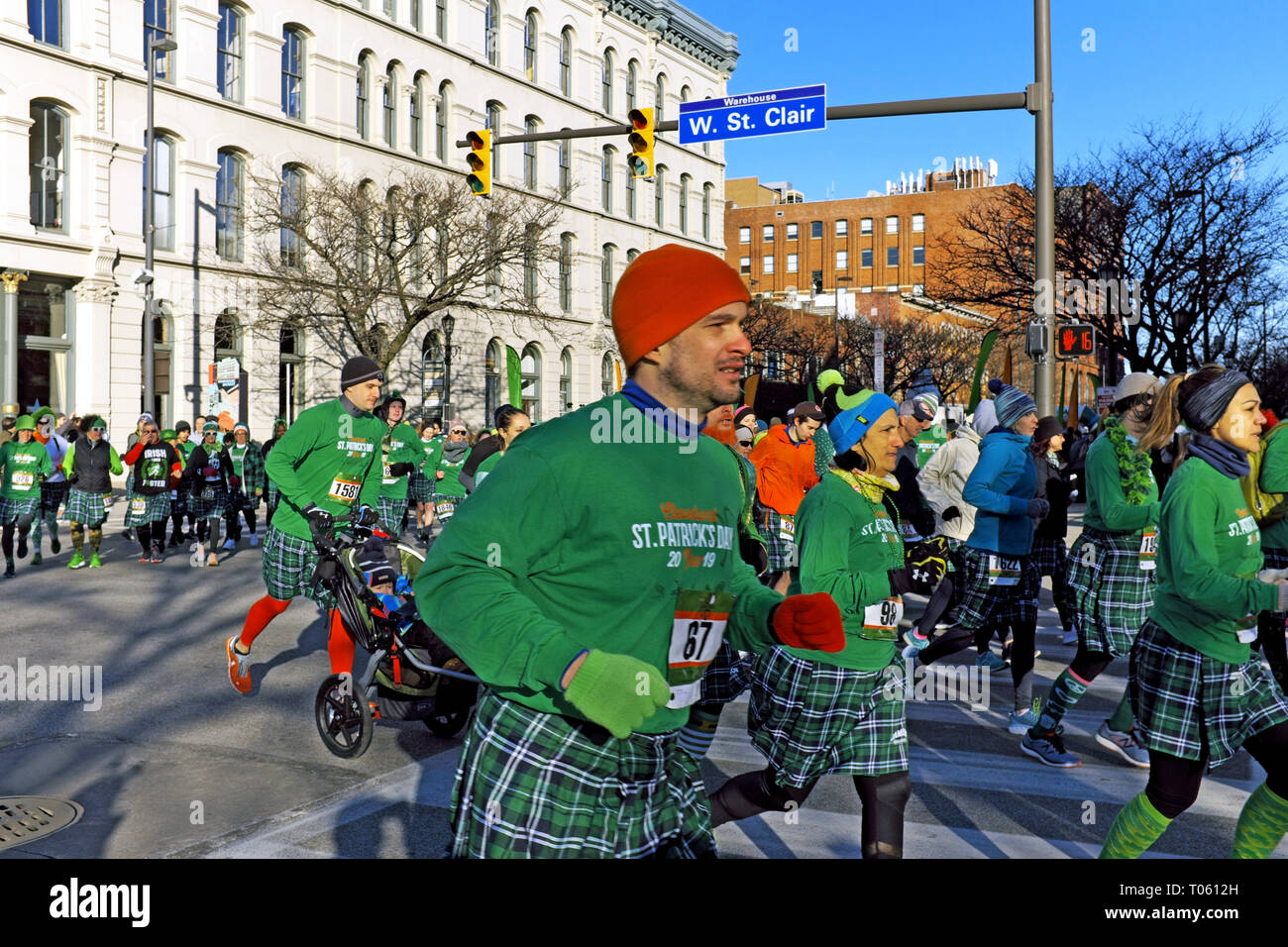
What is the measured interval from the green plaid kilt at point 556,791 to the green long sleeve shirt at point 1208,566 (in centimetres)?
224

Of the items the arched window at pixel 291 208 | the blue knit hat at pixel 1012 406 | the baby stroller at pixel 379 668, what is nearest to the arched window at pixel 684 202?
the arched window at pixel 291 208

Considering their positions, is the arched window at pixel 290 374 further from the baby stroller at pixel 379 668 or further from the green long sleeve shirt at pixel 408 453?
the baby stroller at pixel 379 668

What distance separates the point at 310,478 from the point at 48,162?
88.0 feet

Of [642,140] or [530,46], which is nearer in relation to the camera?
[642,140]

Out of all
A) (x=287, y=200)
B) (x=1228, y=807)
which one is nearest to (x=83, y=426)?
(x=1228, y=807)

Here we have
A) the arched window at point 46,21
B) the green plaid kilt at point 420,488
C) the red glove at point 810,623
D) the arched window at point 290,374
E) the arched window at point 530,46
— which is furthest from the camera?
the arched window at point 530,46

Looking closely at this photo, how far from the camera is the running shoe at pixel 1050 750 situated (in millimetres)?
6270

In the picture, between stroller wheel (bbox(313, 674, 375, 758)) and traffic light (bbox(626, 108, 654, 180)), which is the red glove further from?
traffic light (bbox(626, 108, 654, 180))

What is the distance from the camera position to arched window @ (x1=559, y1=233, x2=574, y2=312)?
48.1 m

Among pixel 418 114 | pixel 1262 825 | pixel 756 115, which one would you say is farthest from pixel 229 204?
pixel 1262 825

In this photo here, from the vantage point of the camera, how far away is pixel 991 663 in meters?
9.28

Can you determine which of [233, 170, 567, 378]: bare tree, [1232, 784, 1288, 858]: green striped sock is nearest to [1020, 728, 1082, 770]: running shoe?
[1232, 784, 1288, 858]: green striped sock

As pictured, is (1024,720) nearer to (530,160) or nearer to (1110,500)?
(1110,500)

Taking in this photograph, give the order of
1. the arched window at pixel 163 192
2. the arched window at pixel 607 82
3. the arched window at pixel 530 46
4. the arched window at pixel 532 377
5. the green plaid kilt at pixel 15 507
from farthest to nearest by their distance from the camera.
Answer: the arched window at pixel 607 82
the arched window at pixel 530 46
the arched window at pixel 532 377
the arched window at pixel 163 192
the green plaid kilt at pixel 15 507
